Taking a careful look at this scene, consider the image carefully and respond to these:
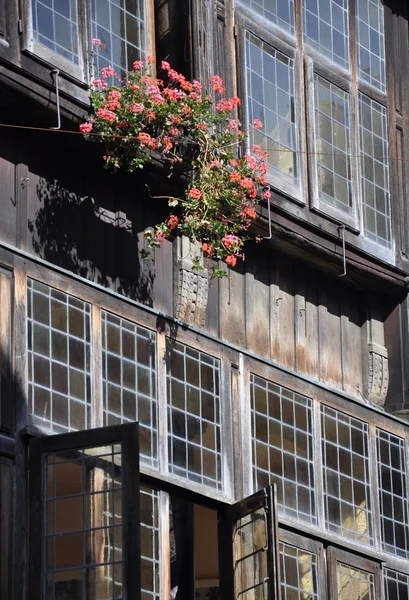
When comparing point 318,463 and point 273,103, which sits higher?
point 273,103

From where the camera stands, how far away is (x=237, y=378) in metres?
14.8

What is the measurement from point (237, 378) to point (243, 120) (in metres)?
2.35

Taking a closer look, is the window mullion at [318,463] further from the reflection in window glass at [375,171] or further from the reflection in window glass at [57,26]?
the reflection in window glass at [57,26]

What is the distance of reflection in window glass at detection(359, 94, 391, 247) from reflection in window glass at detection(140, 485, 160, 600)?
170 inches

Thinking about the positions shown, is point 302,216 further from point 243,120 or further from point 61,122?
point 61,122

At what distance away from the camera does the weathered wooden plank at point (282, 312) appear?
1580 centimetres

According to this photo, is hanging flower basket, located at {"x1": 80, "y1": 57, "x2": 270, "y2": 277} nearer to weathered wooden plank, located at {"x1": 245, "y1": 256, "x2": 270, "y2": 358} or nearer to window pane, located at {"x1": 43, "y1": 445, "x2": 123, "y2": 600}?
weathered wooden plank, located at {"x1": 245, "y1": 256, "x2": 270, "y2": 358}

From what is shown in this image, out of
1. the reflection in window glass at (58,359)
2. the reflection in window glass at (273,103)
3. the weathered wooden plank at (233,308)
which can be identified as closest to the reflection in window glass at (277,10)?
the reflection in window glass at (273,103)

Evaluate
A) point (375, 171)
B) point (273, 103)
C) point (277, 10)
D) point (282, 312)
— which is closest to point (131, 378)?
point (282, 312)

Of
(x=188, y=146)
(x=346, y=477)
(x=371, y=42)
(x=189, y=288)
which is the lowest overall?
(x=346, y=477)

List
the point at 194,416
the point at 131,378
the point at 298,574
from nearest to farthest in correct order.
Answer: the point at 131,378, the point at 194,416, the point at 298,574

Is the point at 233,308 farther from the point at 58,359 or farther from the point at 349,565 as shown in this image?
the point at 58,359

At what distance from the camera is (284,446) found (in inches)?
595

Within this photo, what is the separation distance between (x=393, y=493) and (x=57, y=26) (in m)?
5.53
